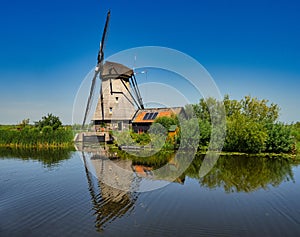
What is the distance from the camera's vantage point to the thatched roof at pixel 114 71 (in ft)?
86.8

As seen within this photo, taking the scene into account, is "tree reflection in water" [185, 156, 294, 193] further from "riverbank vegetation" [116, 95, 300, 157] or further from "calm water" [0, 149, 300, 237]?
"riverbank vegetation" [116, 95, 300, 157]

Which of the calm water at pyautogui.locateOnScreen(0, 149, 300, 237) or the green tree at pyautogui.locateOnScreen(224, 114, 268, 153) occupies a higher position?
the green tree at pyautogui.locateOnScreen(224, 114, 268, 153)

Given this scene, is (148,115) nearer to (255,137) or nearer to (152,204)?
(255,137)

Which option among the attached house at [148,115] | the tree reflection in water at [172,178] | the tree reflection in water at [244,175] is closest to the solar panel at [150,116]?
the attached house at [148,115]

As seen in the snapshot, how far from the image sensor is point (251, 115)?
31547 millimetres

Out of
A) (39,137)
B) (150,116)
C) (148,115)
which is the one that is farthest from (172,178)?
(39,137)

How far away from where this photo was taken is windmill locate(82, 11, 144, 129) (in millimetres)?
26453

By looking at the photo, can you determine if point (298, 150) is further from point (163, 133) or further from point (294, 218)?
point (294, 218)

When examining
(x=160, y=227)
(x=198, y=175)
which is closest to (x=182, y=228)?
(x=160, y=227)

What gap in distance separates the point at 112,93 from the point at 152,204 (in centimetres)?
2031

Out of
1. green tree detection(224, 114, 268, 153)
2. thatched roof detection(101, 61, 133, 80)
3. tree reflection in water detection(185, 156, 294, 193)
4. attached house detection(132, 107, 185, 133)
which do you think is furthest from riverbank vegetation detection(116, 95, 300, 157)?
thatched roof detection(101, 61, 133, 80)

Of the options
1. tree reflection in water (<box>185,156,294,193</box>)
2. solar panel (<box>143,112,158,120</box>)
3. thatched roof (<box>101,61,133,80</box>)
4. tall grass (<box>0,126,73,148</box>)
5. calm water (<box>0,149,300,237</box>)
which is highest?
thatched roof (<box>101,61,133,80</box>)

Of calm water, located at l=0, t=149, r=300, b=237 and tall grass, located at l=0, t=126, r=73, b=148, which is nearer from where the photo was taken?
calm water, located at l=0, t=149, r=300, b=237

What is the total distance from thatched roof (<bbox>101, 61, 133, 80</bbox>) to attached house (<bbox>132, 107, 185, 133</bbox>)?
178 inches
